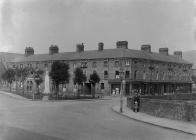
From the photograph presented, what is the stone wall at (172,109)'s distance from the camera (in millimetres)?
21047

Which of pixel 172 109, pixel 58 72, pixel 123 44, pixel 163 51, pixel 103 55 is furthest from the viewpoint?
pixel 163 51

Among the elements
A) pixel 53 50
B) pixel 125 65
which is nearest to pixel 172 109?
pixel 125 65

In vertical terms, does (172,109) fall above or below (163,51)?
below

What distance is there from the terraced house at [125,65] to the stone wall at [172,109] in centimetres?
3959

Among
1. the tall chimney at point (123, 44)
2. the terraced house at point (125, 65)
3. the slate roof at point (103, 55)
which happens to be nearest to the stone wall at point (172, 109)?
the terraced house at point (125, 65)

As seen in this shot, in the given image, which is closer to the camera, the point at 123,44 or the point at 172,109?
the point at 172,109

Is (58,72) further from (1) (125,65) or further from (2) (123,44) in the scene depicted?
(2) (123,44)

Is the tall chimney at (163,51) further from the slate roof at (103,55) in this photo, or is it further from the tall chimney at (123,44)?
the tall chimney at (123,44)

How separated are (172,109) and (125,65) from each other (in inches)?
Answer: 2008

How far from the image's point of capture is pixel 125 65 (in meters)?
74.0

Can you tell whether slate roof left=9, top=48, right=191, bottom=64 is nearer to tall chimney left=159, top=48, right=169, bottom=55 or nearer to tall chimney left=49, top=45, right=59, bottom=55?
tall chimney left=49, top=45, right=59, bottom=55

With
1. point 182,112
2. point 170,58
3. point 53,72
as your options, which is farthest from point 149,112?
point 170,58

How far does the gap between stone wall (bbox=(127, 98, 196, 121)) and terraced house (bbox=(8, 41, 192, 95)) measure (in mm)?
39591

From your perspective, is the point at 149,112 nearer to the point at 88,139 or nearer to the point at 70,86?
the point at 88,139
